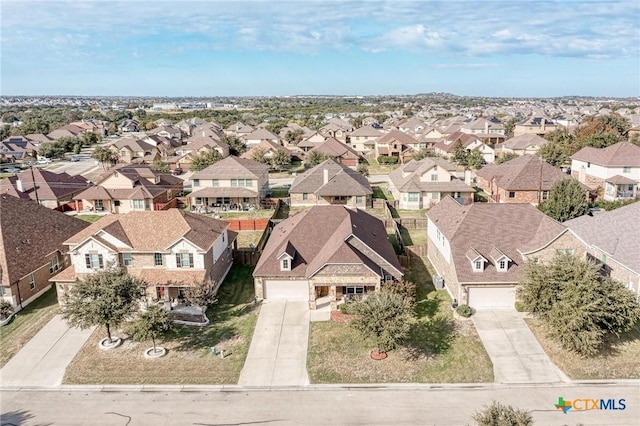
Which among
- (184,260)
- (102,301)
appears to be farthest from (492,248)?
(102,301)

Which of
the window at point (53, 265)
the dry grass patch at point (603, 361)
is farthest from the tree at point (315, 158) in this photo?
the dry grass patch at point (603, 361)

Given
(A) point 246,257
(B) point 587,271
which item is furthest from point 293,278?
(B) point 587,271

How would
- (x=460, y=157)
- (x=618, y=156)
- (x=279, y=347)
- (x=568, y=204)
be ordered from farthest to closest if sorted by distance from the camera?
(x=460, y=157) < (x=618, y=156) < (x=568, y=204) < (x=279, y=347)

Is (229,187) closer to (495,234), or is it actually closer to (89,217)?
(89,217)

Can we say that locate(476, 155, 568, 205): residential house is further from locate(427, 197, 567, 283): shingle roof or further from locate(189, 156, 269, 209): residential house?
locate(189, 156, 269, 209): residential house

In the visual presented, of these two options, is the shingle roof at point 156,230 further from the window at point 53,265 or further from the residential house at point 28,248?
the window at point 53,265
